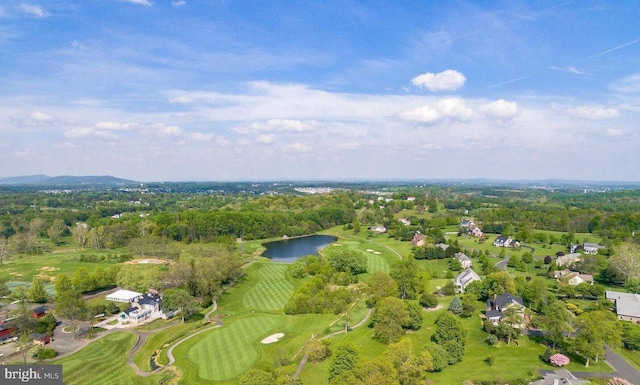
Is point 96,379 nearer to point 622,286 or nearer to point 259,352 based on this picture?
point 259,352

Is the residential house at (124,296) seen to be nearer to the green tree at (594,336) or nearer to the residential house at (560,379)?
the residential house at (560,379)

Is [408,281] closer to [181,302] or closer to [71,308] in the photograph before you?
[181,302]

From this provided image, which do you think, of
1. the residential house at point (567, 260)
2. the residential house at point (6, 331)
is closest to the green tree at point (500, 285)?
the residential house at point (567, 260)

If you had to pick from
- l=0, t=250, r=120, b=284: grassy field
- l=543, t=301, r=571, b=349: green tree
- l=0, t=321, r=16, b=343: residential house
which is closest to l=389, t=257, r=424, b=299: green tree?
l=543, t=301, r=571, b=349: green tree

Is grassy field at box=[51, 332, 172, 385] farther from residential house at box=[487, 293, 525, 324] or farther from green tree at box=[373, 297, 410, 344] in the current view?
residential house at box=[487, 293, 525, 324]

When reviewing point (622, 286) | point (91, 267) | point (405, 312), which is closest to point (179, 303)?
point (405, 312)
